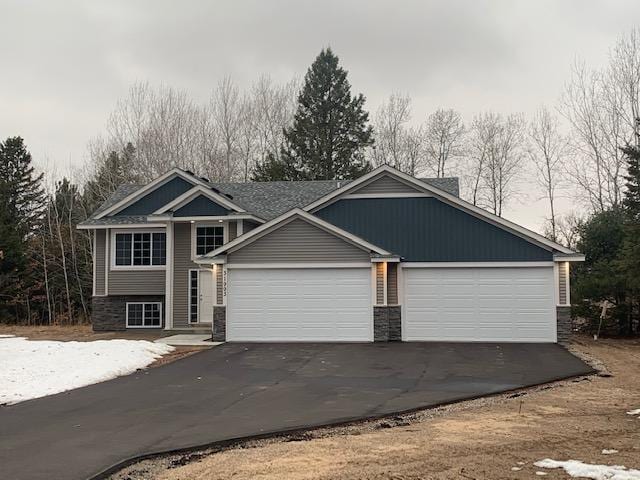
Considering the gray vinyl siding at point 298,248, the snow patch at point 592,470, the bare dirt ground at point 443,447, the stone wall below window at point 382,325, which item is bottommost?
→ the bare dirt ground at point 443,447

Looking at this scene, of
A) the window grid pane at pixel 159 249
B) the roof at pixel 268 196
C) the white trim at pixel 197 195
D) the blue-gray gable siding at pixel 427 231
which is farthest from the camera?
the roof at pixel 268 196

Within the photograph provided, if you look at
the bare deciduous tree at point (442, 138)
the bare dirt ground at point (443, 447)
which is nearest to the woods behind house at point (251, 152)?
the bare deciduous tree at point (442, 138)

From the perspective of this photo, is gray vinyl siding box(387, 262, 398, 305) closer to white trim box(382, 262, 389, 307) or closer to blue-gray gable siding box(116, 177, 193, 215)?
white trim box(382, 262, 389, 307)

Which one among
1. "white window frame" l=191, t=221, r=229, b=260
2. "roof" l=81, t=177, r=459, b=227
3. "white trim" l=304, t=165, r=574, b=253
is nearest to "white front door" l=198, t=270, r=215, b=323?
"white window frame" l=191, t=221, r=229, b=260

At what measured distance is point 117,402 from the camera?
9375 mm

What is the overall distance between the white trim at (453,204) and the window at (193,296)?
4.79 metres

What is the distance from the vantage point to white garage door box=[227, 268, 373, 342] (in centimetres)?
1759

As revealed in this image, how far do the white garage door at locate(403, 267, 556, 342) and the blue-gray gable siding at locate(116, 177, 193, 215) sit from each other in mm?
8756

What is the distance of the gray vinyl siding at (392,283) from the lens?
18.0 m

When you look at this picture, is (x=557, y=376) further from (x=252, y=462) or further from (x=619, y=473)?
(x=252, y=462)

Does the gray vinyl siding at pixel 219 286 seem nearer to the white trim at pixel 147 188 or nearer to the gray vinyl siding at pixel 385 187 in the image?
the white trim at pixel 147 188

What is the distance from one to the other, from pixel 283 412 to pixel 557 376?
18.4 ft

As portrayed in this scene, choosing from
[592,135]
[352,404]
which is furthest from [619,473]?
[592,135]

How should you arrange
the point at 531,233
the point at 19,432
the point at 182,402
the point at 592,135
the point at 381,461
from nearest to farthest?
the point at 381,461 < the point at 19,432 < the point at 182,402 < the point at 531,233 < the point at 592,135
